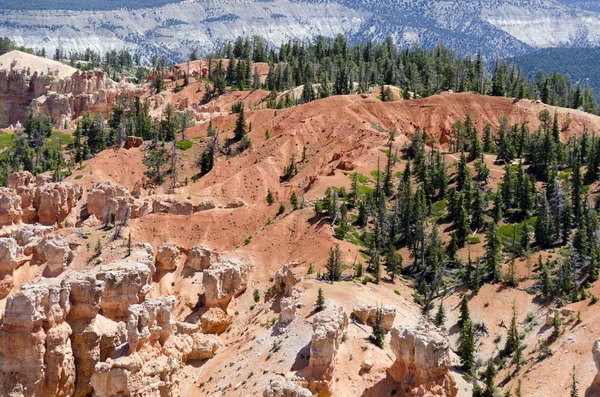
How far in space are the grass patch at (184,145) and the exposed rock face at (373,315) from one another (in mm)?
72279

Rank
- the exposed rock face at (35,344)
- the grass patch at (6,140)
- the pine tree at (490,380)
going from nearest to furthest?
1. the exposed rock face at (35,344)
2. the pine tree at (490,380)
3. the grass patch at (6,140)

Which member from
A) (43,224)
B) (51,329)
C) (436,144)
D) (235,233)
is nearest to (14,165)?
(43,224)

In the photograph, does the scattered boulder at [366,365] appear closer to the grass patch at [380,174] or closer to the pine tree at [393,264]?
the pine tree at [393,264]

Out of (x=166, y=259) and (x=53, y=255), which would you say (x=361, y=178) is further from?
(x=53, y=255)

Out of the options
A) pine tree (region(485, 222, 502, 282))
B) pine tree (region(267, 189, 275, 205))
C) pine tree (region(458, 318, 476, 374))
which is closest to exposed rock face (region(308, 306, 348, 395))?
pine tree (region(458, 318, 476, 374))

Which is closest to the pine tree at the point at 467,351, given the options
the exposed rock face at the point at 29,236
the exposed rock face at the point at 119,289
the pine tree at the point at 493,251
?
the pine tree at the point at 493,251

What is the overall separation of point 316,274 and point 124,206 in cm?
3121

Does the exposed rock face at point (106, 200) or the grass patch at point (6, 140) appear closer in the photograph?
the exposed rock face at point (106, 200)

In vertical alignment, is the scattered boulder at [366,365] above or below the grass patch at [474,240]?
above

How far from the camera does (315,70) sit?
193 meters

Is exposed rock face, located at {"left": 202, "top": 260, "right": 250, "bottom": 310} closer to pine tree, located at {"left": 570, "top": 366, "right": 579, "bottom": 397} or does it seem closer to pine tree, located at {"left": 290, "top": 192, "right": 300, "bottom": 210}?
pine tree, located at {"left": 290, "top": 192, "right": 300, "bottom": 210}

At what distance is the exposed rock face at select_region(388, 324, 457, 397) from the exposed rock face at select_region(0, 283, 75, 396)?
25365 mm

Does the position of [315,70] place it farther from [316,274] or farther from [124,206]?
[316,274]

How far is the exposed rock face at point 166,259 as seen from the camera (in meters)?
91.9
